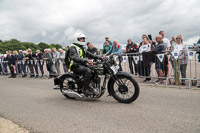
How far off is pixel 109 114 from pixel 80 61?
1.62 meters

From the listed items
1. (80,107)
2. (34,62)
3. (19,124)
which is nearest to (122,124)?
(80,107)

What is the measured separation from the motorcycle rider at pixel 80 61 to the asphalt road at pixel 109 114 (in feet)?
1.60

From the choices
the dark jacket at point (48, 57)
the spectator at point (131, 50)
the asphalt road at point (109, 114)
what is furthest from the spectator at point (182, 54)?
the dark jacket at point (48, 57)

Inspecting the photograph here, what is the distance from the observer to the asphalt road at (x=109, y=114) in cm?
281

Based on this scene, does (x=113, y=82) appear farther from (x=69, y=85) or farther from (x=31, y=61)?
(x=31, y=61)

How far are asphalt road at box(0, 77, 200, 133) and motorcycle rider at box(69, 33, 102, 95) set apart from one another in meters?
0.49

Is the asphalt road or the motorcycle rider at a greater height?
the motorcycle rider

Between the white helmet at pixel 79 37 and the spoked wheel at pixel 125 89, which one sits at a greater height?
the white helmet at pixel 79 37

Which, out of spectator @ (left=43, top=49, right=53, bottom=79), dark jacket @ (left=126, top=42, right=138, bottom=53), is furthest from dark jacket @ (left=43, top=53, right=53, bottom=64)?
dark jacket @ (left=126, top=42, right=138, bottom=53)

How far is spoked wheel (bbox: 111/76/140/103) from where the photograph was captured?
3908 mm

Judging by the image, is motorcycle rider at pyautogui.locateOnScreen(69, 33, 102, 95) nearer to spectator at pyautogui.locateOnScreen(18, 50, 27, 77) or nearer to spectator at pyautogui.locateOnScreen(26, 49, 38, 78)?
spectator at pyautogui.locateOnScreen(26, 49, 38, 78)

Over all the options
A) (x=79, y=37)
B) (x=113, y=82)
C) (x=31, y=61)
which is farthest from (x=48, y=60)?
(x=113, y=82)

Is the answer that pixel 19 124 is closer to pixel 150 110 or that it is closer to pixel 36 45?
pixel 150 110

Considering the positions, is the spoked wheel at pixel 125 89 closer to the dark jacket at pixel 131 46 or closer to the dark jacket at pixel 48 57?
the dark jacket at pixel 131 46
